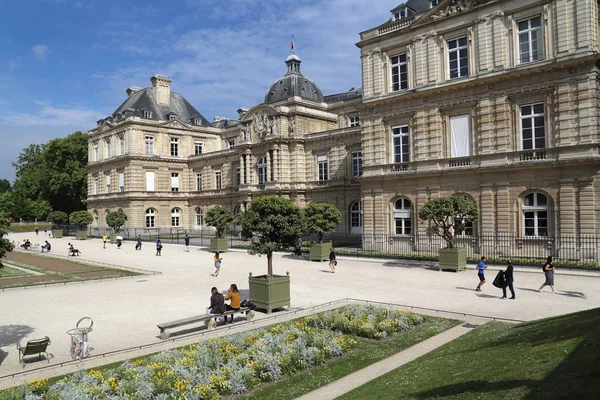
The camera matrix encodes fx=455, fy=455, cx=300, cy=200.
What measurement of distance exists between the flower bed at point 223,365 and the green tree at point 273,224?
580 centimetres

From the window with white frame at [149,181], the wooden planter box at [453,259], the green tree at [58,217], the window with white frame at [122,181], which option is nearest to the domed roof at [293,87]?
the window with white frame at [149,181]

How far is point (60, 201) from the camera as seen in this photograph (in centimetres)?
7731

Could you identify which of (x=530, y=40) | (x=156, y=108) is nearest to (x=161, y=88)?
(x=156, y=108)

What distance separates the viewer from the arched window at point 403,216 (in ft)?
100

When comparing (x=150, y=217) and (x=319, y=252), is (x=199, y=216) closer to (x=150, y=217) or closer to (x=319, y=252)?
(x=150, y=217)

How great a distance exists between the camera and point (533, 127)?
84.2ft

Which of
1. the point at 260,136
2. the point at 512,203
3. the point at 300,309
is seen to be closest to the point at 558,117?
the point at 512,203

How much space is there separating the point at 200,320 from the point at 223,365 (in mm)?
3595

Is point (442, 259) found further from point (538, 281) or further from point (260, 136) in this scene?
point (260, 136)

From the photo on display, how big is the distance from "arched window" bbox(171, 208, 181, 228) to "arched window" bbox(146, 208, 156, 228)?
2.80m

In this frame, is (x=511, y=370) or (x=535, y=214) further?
(x=535, y=214)

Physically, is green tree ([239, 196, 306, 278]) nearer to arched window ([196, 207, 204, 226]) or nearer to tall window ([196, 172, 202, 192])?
arched window ([196, 207, 204, 226])

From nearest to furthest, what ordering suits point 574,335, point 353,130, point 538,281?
point 574,335 → point 538,281 → point 353,130

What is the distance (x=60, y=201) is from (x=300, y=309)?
74429 millimetres
